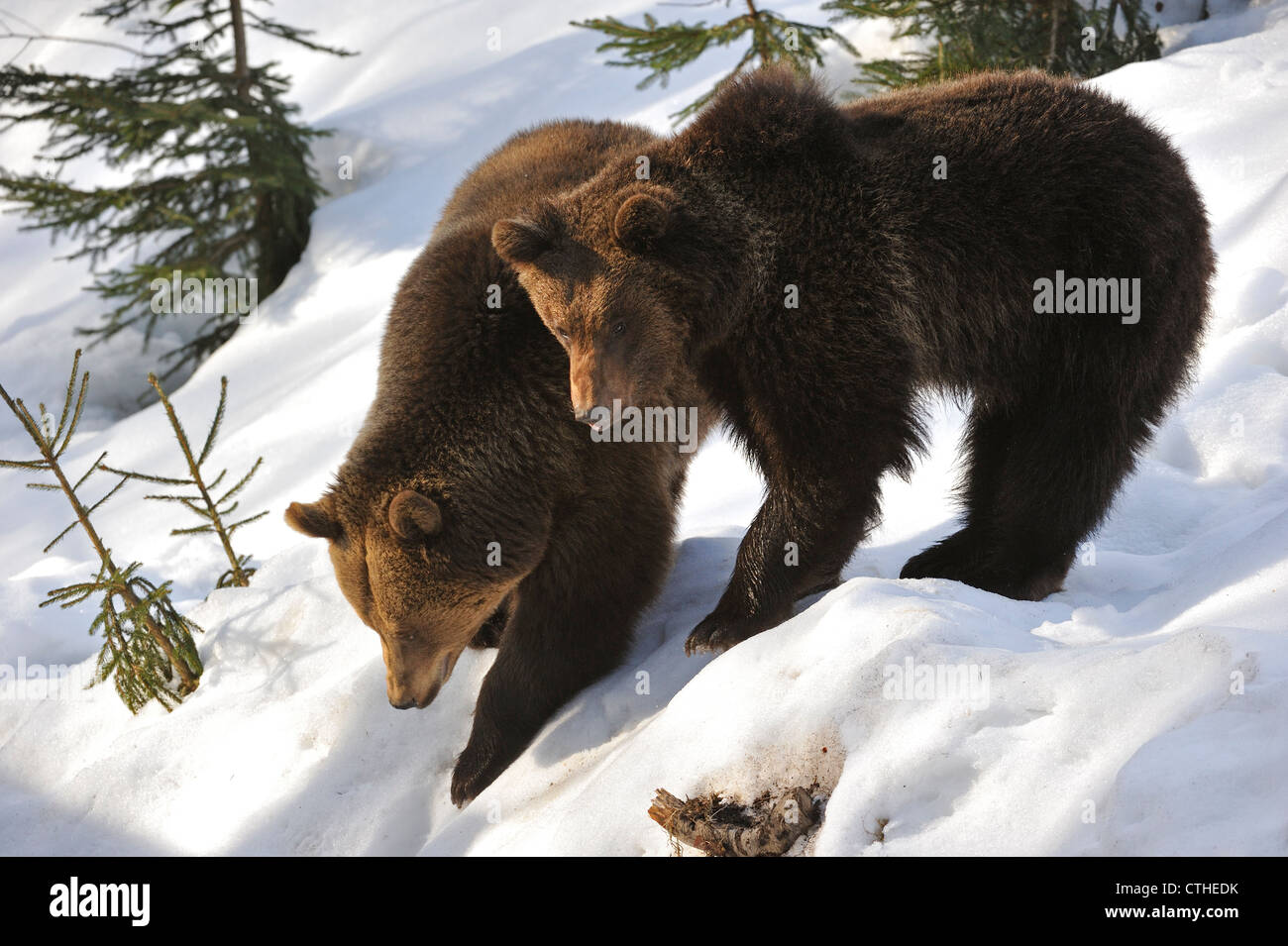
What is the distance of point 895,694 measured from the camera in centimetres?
375

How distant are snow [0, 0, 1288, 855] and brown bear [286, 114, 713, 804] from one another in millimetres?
319

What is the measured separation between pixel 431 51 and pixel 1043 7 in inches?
414

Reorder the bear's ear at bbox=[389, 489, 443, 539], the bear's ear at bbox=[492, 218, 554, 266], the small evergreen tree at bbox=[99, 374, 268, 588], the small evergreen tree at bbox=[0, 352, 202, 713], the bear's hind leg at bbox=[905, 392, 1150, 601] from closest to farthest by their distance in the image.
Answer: the bear's ear at bbox=[492, 218, 554, 266] → the bear's ear at bbox=[389, 489, 443, 539] → the bear's hind leg at bbox=[905, 392, 1150, 601] → the small evergreen tree at bbox=[0, 352, 202, 713] → the small evergreen tree at bbox=[99, 374, 268, 588]

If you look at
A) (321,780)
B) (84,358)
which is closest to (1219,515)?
(321,780)

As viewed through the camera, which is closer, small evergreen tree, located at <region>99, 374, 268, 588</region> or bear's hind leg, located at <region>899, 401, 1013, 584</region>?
bear's hind leg, located at <region>899, 401, 1013, 584</region>

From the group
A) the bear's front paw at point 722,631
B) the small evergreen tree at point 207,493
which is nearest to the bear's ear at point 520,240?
the bear's front paw at point 722,631

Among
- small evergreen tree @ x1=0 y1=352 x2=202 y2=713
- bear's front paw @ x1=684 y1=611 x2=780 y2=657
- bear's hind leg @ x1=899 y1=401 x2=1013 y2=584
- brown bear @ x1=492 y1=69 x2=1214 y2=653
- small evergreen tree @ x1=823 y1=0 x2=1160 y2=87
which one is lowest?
small evergreen tree @ x1=0 y1=352 x2=202 y2=713

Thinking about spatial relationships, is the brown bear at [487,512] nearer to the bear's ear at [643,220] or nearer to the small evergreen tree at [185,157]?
the bear's ear at [643,220]

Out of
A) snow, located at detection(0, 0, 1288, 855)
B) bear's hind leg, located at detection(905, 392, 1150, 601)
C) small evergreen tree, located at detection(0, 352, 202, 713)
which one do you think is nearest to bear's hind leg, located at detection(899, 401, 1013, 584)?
bear's hind leg, located at detection(905, 392, 1150, 601)

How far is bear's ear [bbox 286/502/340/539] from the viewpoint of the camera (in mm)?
4910

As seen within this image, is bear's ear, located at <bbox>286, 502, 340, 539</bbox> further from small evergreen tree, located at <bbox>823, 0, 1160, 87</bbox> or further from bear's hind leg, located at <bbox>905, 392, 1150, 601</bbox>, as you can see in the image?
small evergreen tree, located at <bbox>823, 0, 1160, 87</bbox>

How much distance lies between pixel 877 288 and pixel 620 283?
107 centimetres

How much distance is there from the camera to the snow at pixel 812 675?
3236 millimetres

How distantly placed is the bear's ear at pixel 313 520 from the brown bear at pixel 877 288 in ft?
4.31
